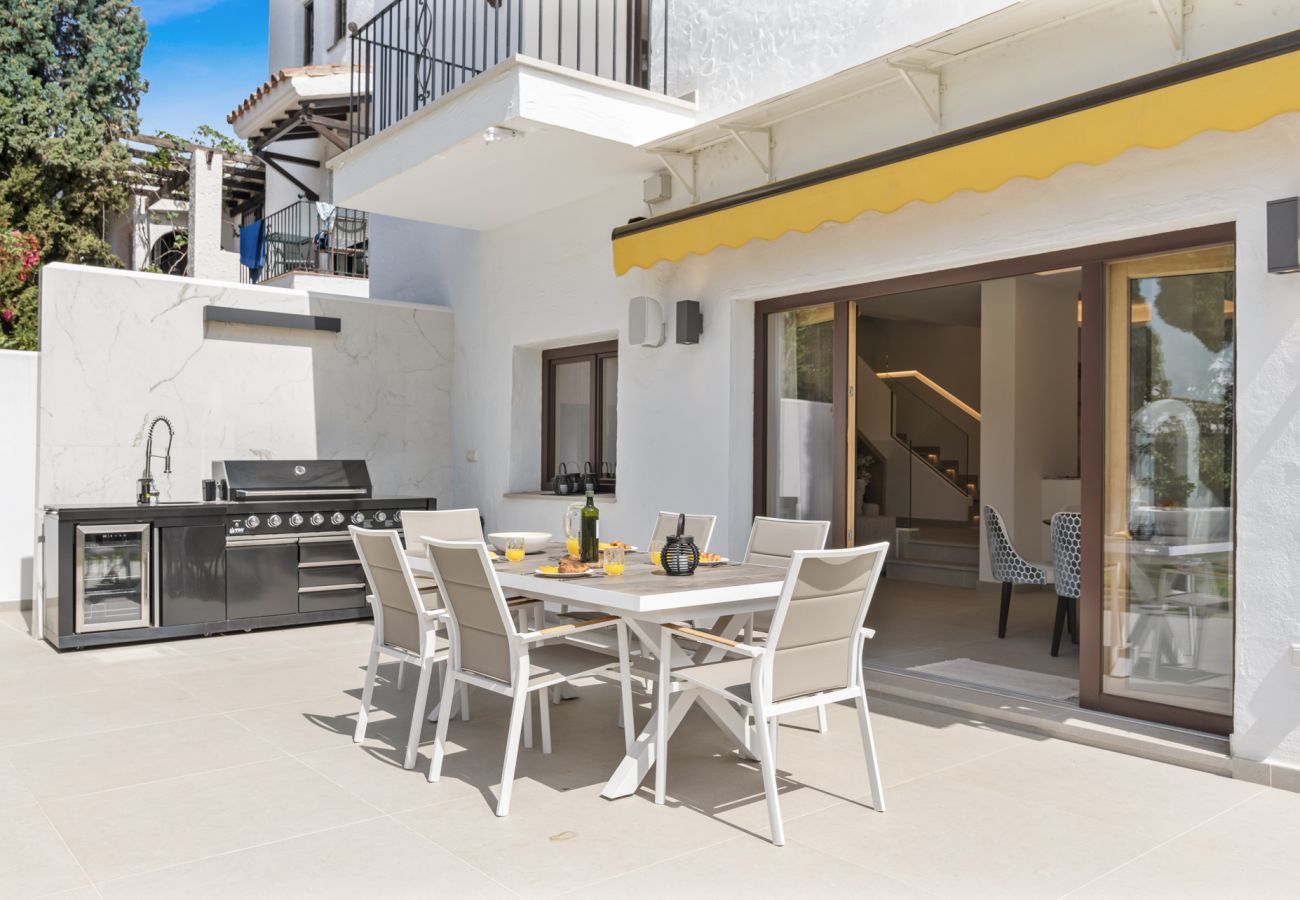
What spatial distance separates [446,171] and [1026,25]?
13.6 ft

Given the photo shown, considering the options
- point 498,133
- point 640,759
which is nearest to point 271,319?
point 498,133

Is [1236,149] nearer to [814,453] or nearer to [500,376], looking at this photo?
[814,453]

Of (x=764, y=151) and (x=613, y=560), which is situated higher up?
(x=764, y=151)

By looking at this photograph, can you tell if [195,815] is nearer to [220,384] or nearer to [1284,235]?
[1284,235]

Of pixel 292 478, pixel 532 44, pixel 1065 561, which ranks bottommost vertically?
pixel 1065 561

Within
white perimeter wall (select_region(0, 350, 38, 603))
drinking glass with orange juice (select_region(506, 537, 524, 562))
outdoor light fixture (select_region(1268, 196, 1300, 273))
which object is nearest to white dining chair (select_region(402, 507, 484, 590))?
drinking glass with orange juice (select_region(506, 537, 524, 562))

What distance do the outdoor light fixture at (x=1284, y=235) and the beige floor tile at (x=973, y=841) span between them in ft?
7.61

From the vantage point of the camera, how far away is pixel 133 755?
455 centimetres

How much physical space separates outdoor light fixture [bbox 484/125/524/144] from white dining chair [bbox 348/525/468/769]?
2.92m

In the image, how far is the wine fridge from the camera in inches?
277

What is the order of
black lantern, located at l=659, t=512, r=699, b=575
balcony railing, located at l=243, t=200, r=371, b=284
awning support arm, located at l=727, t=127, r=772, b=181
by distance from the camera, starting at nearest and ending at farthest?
1. black lantern, located at l=659, t=512, r=699, b=575
2. awning support arm, located at l=727, t=127, r=772, b=181
3. balcony railing, located at l=243, t=200, r=371, b=284

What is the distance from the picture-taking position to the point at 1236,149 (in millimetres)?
4301

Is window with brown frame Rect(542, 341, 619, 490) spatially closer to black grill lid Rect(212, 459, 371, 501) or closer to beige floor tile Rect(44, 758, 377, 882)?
black grill lid Rect(212, 459, 371, 501)

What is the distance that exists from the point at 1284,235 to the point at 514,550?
3.59 m
